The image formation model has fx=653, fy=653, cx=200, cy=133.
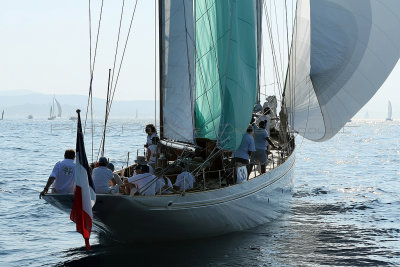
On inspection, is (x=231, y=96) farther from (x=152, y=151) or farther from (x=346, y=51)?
(x=346, y=51)

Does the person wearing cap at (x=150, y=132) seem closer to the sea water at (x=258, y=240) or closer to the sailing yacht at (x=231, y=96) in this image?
the sailing yacht at (x=231, y=96)

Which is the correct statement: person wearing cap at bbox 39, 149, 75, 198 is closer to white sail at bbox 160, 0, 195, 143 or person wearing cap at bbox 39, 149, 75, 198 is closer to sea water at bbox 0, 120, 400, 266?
sea water at bbox 0, 120, 400, 266

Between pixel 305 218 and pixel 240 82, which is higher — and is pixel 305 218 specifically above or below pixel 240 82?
below

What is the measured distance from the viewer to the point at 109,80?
1420 centimetres

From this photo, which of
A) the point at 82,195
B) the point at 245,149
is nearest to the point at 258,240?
the point at 245,149

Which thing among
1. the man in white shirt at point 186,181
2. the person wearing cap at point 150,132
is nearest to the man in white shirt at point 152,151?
the person wearing cap at point 150,132

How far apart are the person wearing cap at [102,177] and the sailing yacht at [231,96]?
0.43 meters

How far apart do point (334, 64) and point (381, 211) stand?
533cm

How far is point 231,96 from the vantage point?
47.4 ft

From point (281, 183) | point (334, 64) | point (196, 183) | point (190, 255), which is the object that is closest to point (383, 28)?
point (334, 64)

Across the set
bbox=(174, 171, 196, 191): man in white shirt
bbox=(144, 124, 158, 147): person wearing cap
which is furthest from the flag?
bbox=(144, 124, 158, 147): person wearing cap

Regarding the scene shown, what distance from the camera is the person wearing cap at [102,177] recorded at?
12227 millimetres

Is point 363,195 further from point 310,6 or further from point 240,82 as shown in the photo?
point 240,82

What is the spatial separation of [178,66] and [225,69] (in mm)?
1149
